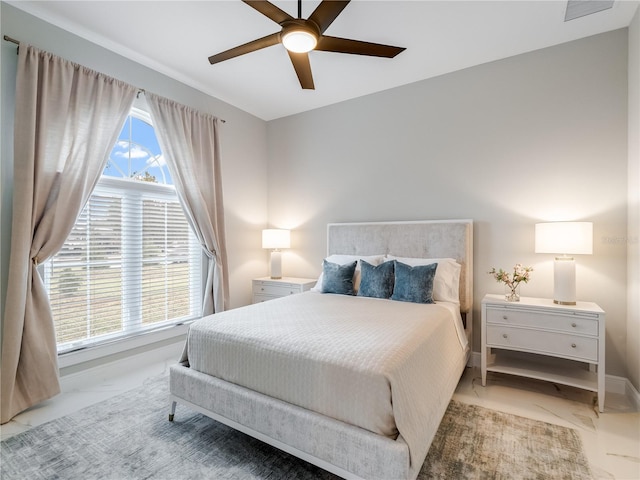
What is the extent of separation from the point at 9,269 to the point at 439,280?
10.8 feet

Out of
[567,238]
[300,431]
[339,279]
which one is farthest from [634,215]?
[300,431]

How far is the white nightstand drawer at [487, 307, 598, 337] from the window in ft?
10.1

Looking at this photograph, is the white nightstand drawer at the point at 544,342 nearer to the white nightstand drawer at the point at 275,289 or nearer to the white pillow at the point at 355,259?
the white pillow at the point at 355,259

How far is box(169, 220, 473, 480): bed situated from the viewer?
1.41 m

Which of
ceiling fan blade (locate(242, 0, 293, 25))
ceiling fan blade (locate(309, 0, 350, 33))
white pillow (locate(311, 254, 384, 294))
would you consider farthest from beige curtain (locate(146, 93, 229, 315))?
ceiling fan blade (locate(309, 0, 350, 33))

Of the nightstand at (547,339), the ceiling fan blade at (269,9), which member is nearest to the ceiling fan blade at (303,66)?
the ceiling fan blade at (269,9)

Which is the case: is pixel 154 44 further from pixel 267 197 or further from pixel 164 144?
pixel 267 197

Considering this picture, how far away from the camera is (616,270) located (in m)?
2.52

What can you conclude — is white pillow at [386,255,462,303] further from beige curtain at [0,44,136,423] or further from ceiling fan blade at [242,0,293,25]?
beige curtain at [0,44,136,423]

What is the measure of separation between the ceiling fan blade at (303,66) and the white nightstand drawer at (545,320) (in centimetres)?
236

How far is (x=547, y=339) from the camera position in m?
2.40

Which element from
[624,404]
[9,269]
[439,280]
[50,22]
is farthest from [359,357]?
[50,22]

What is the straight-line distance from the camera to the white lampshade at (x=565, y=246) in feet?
7.64

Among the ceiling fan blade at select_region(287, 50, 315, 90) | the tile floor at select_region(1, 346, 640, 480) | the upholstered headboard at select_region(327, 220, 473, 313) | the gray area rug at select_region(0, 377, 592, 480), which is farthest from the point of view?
the upholstered headboard at select_region(327, 220, 473, 313)
